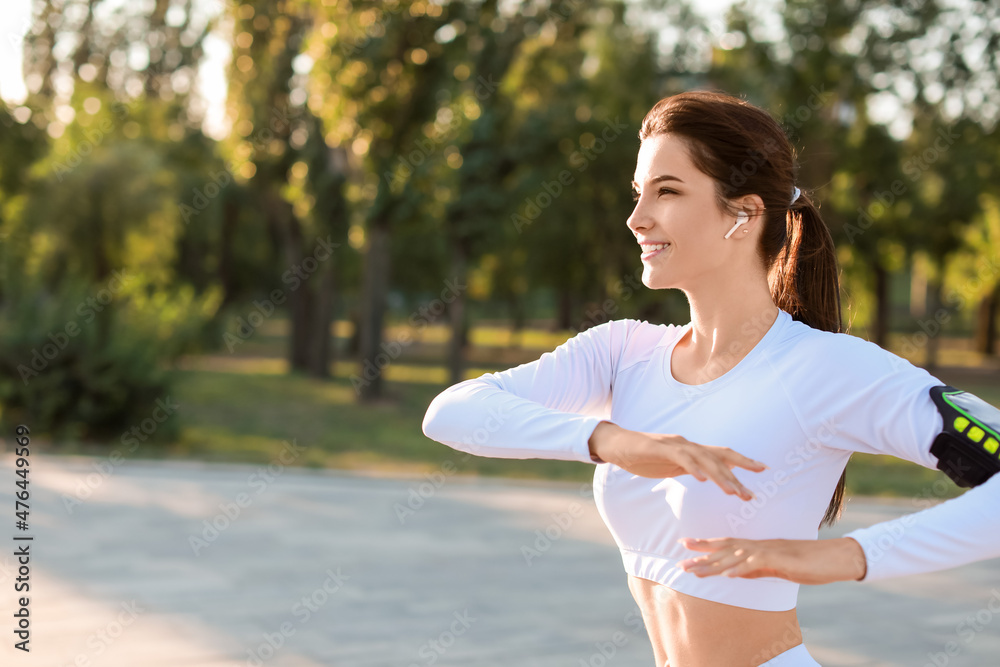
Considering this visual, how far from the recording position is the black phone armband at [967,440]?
1.51 meters

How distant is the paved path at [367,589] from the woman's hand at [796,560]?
392 centimetres

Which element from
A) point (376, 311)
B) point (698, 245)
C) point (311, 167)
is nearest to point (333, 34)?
point (311, 167)

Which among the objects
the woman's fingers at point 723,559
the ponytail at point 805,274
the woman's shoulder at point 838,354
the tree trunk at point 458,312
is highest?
the ponytail at point 805,274

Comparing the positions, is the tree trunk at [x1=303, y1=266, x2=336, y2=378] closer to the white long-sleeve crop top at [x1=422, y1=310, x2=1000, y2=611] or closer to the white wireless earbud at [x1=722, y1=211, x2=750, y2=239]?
the white long-sleeve crop top at [x1=422, y1=310, x2=1000, y2=611]

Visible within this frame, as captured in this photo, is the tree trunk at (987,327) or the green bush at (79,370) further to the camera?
the tree trunk at (987,327)

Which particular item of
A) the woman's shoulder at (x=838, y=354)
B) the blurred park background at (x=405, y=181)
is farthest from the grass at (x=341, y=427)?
the woman's shoulder at (x=838, y=354)

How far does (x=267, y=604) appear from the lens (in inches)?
245

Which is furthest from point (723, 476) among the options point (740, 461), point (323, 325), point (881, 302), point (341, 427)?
point (881, 302)

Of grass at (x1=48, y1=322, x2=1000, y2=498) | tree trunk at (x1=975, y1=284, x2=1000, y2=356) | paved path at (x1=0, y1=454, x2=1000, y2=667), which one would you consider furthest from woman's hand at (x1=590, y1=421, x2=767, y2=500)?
tree trunk at (x1=975, y1=284, x2=1000, y2=356)

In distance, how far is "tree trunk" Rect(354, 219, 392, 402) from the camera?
21031mm

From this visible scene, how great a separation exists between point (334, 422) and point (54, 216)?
Answer: 953 cm

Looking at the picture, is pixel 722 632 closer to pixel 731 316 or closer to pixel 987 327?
pixel 731 316

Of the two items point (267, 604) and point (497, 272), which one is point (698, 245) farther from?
point (497, 272)

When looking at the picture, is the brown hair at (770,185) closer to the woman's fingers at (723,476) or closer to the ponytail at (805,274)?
the ponytail at (805,274)
